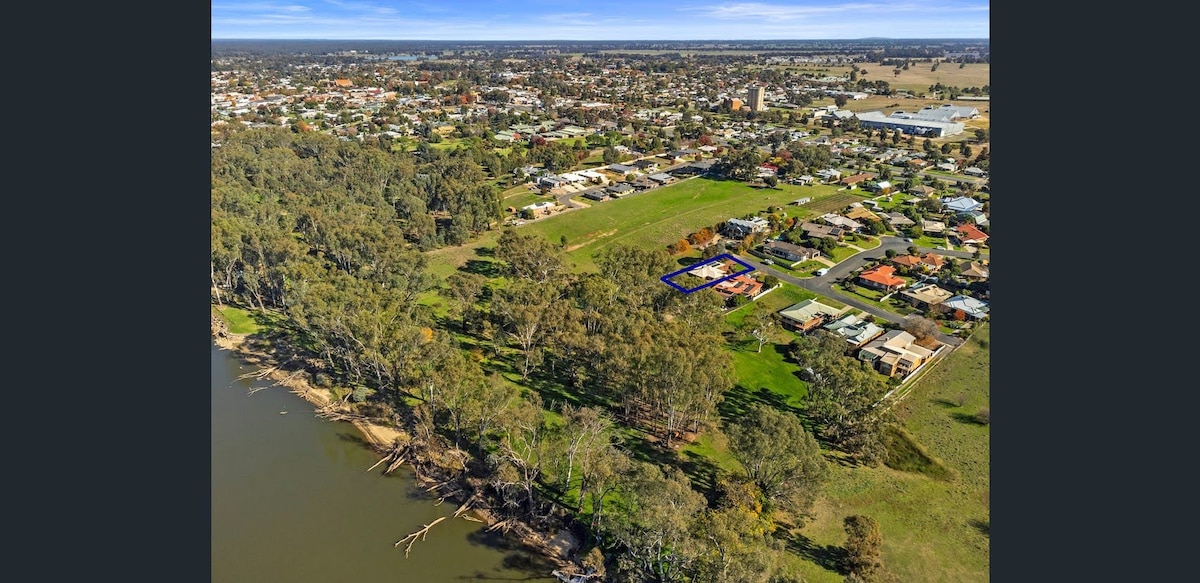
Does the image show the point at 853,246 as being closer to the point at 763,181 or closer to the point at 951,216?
the point at 951,216

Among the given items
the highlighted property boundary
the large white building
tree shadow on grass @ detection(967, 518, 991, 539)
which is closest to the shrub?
tree shadow on grass @ detection(967, 518, 991, 539)

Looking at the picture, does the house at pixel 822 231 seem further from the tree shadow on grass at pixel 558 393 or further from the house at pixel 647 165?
the tree shadow on grass at pixel 558 393

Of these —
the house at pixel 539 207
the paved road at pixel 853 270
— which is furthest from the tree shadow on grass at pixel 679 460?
the house at pixel 539 207

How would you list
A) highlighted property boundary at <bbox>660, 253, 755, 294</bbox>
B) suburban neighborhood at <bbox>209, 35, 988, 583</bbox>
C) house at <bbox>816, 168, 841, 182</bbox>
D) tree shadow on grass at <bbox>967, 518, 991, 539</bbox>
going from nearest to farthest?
1. suburban neighborhood at <bbox>209, 35, 988, 583</bbox>
2. tree shadow on grass at <bbox>967, 518, 991, 539</bbox>
3. highlighted property boundary at <bbox>660, 253, 755, 294</bbox>
4. house at <bbox>816, 168, 841, 182</bbox>

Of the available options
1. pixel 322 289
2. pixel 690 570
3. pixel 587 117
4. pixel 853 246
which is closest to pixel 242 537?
pixel 322 289

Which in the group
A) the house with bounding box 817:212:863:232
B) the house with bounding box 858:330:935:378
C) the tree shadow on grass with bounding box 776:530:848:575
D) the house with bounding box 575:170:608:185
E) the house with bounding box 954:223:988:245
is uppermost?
the house with bounding box 575:170:608:185

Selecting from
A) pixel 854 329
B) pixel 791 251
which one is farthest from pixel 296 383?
pixel 791 251

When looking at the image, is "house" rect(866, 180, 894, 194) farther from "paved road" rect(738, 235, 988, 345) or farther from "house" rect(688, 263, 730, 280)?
"house" rect(688, 263, 730, 280)
